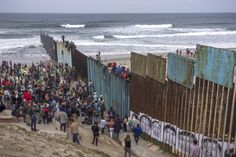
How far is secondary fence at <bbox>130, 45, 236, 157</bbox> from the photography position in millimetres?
12109

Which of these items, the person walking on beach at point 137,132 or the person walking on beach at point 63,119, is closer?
the person walking on beach at point 137,132

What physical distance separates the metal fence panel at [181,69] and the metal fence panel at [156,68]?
29 centimetres

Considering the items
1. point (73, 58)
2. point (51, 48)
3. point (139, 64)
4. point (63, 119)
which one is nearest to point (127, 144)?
point (63, 119)

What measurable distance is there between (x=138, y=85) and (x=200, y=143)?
451 centimetres

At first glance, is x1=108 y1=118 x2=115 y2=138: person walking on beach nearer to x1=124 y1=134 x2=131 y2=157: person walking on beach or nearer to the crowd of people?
the crowd of people

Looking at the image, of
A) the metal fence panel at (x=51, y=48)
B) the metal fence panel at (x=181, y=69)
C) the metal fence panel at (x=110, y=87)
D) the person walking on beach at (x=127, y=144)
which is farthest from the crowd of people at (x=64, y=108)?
the metal fence panel at (x=51, y=48)

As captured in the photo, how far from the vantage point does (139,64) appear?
16.4 m

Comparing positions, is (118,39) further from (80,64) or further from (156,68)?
(156,68)

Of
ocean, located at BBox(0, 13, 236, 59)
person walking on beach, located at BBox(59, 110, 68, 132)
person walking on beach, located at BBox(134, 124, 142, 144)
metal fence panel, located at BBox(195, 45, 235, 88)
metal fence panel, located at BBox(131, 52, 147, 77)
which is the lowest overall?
ocean, located at BBox(0, 13, 236, 59)

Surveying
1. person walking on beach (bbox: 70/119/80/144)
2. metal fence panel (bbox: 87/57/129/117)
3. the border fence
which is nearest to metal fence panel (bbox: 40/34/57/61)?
metal fence panel (bbox: 87/57/129/117)

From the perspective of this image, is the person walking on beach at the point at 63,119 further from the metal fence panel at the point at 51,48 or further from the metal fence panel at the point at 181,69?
the metal fence panel at the point at 51,48

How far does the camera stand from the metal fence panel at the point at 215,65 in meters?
11.8

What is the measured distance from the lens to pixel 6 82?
Answer: 23344mm

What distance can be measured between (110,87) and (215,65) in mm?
8483
